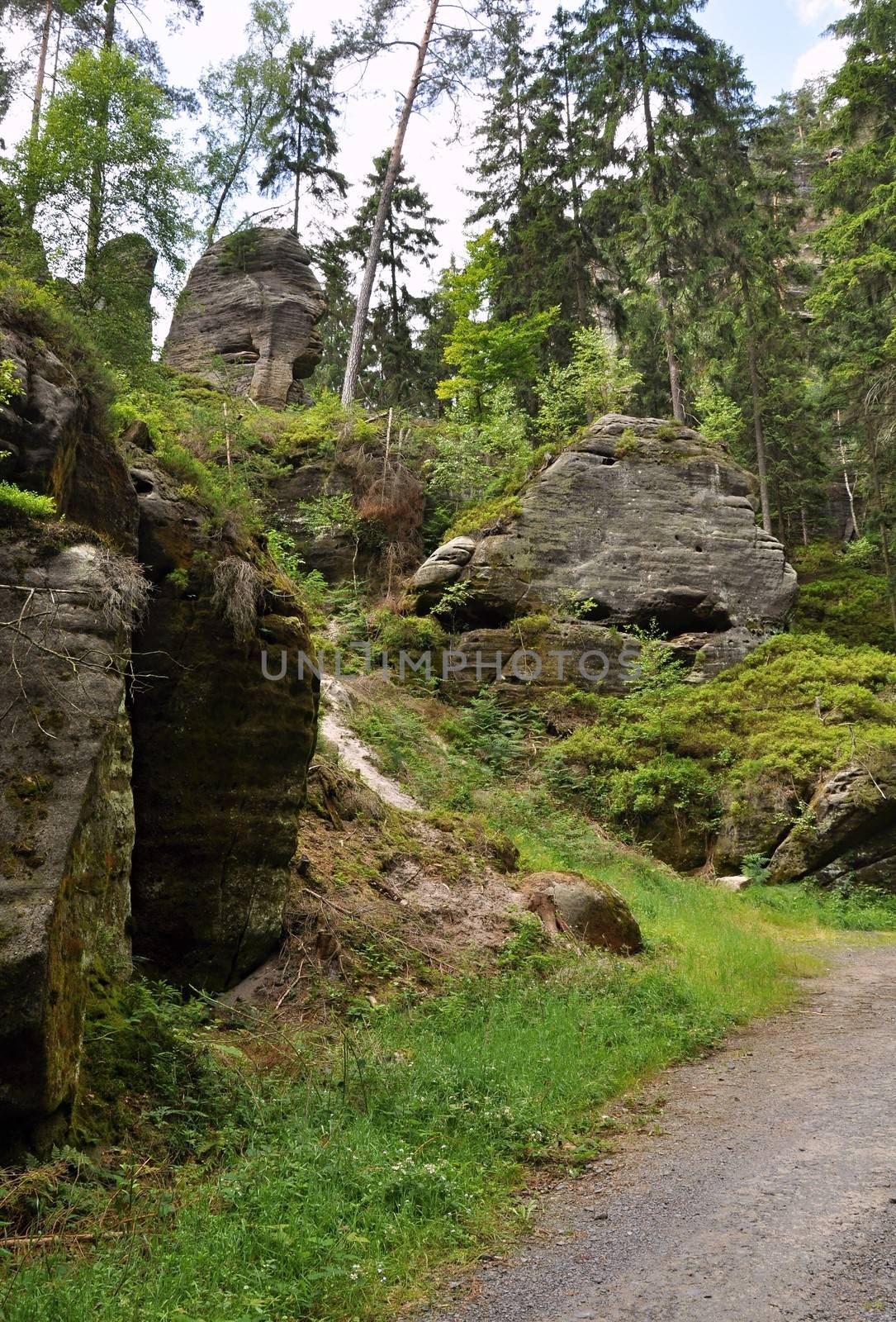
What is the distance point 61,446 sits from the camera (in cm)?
528

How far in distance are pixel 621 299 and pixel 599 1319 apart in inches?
1097

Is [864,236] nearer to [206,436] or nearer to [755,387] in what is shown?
[755,387]

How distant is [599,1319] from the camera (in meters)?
2.89

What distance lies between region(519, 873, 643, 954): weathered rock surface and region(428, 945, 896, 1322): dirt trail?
105 inches

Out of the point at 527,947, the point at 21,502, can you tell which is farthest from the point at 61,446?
the point at 527,947

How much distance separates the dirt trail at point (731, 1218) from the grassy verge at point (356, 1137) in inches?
12.2

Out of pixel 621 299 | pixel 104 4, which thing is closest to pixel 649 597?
pixel 621 299

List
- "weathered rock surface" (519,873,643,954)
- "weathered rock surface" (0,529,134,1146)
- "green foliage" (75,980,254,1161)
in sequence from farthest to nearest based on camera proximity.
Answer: "weathered rock surface" (519,873,643,954), "green foliage" (75,980,254,1161), "weathered rock surface" (0,529,134,1146)

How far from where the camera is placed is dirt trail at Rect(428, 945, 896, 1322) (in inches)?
117

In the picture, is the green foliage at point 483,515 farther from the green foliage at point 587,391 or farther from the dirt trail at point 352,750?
the dirt trail at point 352,750

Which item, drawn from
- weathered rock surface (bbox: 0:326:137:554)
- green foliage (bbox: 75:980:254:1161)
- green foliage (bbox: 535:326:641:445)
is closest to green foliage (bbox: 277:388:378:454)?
green foliage (bbox: 535:326:641:445)

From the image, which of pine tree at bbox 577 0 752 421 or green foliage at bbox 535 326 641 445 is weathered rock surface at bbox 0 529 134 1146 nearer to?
green foliage at bbox 535 326 641 445

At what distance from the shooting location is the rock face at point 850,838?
512 inches

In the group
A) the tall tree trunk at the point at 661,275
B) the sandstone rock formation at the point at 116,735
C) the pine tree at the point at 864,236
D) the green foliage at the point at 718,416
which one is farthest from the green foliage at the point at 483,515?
the sandstone rock formation at the point at 116,735
